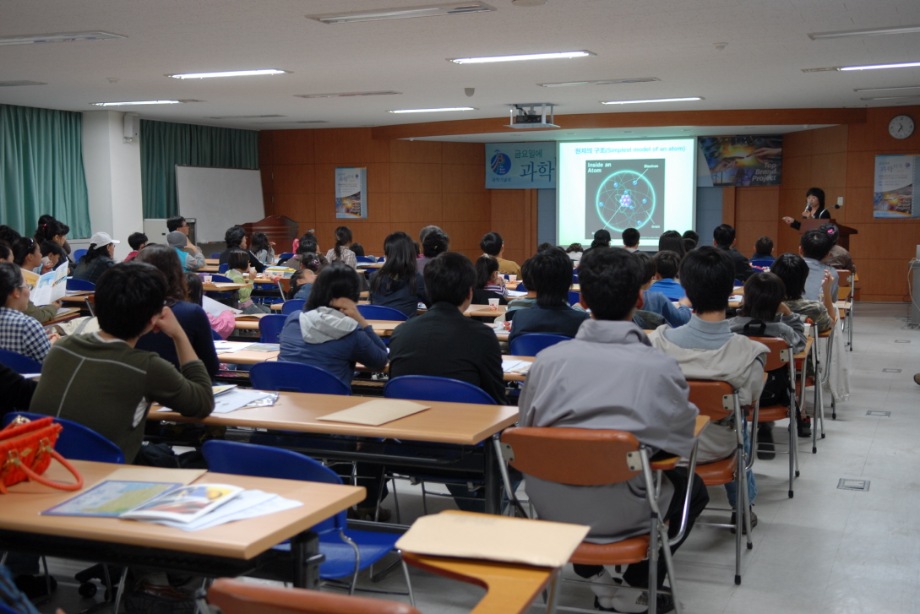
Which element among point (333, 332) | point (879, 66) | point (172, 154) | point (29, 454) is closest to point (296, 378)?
point (333, 332)

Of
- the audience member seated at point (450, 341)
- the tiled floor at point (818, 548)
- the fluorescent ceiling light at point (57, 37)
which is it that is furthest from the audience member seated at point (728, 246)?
the fluorescent ceiling light at point (57, 37)

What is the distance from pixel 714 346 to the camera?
3695 millimetres

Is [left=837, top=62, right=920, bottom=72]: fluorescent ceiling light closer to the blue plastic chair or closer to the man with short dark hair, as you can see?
the man with short dark hair

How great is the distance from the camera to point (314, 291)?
4125 millimetres

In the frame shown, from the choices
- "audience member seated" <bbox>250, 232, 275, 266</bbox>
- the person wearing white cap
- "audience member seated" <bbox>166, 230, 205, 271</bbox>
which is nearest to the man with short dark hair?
the person wearing white cap

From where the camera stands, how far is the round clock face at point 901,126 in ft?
41.9

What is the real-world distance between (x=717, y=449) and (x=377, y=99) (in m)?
8.73

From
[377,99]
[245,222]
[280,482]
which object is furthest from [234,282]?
[245,222]

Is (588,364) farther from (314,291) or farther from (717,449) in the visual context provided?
(314,291)

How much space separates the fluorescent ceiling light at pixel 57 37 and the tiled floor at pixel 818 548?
4.30m

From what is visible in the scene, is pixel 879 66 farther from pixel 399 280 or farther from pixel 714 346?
pixel 714 346

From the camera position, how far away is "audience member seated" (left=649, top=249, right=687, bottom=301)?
629cm

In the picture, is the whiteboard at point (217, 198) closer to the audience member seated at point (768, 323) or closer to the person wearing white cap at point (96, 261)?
the person wearing white cap at point (96, 261)

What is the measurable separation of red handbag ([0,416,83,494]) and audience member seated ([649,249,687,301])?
4.60m
